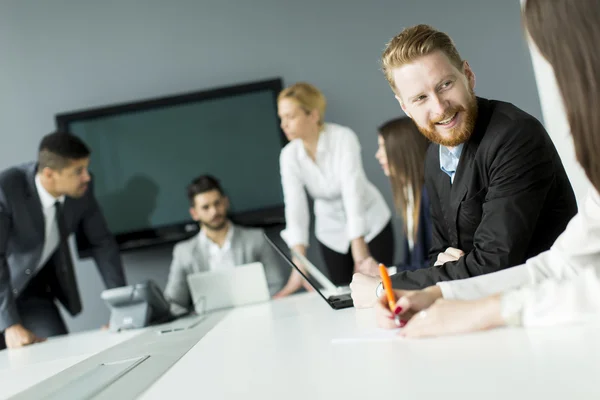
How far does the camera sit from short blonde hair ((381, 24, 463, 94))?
1.79 metres

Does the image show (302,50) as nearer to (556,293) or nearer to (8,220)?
(8,220)

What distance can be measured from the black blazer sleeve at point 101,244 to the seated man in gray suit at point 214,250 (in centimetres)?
30

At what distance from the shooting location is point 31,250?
11.9 feet

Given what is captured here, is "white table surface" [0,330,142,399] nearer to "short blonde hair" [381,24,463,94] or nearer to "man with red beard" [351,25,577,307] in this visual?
"man with red beard" [351,25,577,307]

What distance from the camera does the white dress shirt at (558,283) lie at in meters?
1.07

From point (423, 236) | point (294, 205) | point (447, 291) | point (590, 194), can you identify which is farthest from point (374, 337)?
point (294, 205)

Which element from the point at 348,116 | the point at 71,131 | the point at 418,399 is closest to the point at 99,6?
the point at 71,131

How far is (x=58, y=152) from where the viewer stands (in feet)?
12.0

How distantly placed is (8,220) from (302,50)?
2135 mm

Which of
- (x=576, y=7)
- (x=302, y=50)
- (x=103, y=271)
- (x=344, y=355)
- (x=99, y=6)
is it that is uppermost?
(x=99, y=6)

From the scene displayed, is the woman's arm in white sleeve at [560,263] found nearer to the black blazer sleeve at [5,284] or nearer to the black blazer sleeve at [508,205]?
the black blazer sleeve at [508,205]

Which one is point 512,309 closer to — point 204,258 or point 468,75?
point 468,75

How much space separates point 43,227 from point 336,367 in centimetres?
295

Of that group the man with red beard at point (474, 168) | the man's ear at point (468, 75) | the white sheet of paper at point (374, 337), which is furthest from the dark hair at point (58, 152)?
the white sheet of paper at point (374, 337)
